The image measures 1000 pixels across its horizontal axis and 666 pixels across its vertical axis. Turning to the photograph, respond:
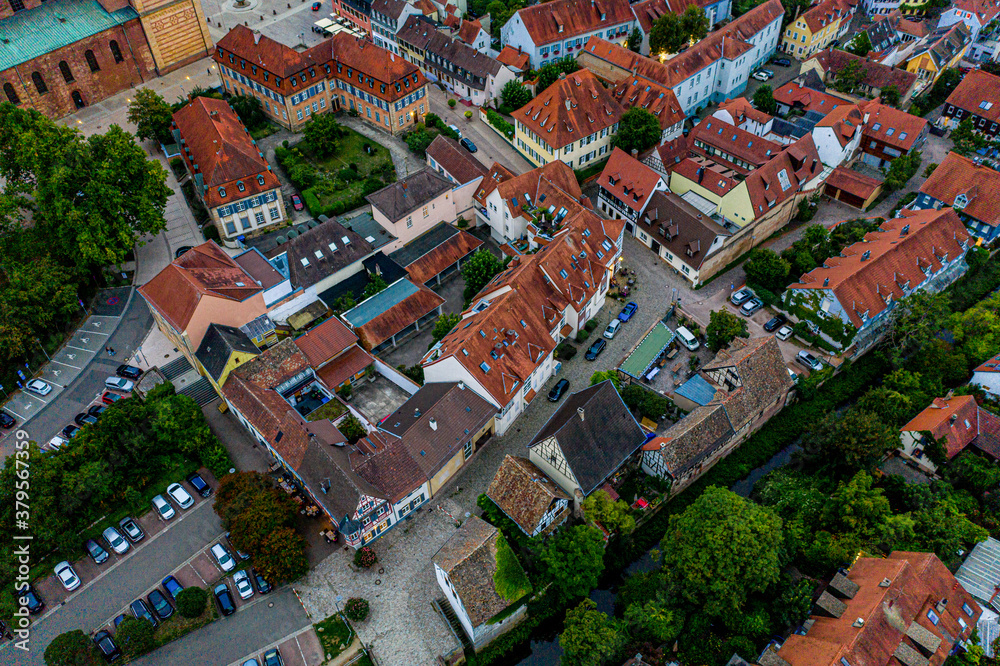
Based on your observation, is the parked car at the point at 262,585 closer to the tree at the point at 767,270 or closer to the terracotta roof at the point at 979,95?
the tree at the point at 767,270

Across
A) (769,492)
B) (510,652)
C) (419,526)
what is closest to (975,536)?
(769,492)

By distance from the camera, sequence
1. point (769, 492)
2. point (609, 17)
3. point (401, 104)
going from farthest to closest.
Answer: point (609, 17)
point (401, 104)
point (769, 492)

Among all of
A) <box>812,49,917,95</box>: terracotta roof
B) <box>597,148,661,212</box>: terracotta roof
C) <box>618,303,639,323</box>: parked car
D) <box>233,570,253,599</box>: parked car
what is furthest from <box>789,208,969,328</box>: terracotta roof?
<box>233,570,253,599</box>: parked car

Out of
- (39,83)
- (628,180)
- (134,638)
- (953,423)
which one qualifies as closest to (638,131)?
(628,180)

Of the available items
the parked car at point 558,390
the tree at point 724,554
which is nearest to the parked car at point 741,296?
the parked car at point 558,390

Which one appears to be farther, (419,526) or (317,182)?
(317,182)

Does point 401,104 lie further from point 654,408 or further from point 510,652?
point 510,652

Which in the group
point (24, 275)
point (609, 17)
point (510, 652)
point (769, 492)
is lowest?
point (510, 652)
